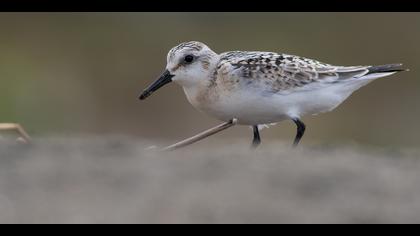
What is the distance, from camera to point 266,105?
32.0 feet

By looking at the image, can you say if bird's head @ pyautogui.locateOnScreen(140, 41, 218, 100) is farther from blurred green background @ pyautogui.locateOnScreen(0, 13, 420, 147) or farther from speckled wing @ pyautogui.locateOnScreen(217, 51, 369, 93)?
blurred green background @ pyautogui.locateOnScreen(0, 13, 420, 147)

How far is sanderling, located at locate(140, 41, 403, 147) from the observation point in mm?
9750

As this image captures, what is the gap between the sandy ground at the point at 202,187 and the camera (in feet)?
19.5

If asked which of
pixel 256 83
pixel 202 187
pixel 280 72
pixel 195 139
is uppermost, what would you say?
pixel 280 72

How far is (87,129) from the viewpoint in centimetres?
1669

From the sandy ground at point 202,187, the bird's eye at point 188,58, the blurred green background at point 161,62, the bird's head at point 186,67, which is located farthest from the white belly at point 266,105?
the blurred green background at point 161,62

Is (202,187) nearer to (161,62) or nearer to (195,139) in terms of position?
(195,139)

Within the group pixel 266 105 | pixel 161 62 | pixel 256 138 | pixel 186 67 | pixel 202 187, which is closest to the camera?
pixel 202 187

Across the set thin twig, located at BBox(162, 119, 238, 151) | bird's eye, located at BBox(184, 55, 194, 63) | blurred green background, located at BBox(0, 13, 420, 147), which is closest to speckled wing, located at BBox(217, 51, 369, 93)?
bird's eye, located at BBox(184, 55, 194, 63)

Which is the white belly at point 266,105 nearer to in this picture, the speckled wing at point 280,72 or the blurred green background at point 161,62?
the speckled wing at point 280,72

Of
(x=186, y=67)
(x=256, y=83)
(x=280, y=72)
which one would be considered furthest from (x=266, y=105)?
(x=186, y=67)

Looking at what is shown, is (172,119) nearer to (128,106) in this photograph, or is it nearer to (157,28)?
(128,106)

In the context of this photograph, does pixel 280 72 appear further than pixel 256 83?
Yes

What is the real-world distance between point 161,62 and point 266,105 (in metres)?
9.23
